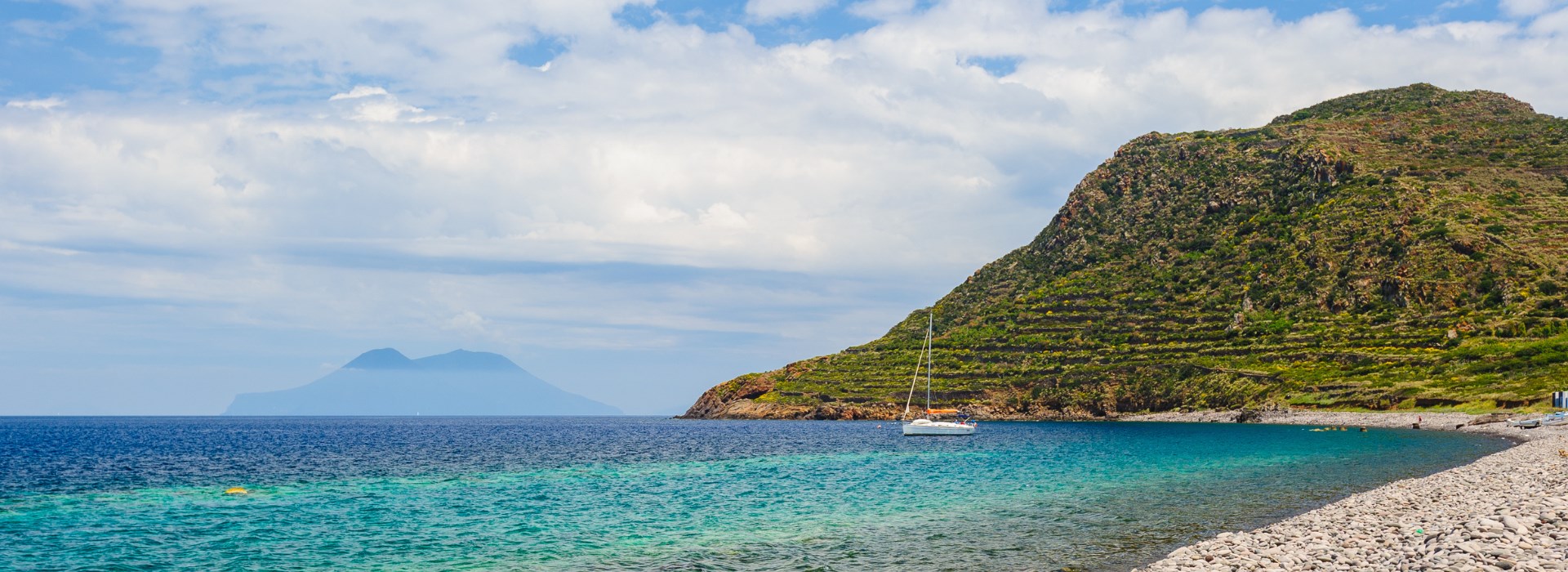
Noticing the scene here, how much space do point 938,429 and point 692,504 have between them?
81.2 metres

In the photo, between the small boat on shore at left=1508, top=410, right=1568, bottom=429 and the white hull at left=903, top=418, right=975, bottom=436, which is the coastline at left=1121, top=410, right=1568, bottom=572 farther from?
the white hull at left=903, top=418, right=975, bottom=436

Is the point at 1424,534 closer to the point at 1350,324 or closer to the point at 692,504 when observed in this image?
the point at 692,504

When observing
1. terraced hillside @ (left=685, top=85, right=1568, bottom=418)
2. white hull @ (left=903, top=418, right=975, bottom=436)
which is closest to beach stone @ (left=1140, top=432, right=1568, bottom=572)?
white hull @ (left=903, top=418, right=975, bottom=436)

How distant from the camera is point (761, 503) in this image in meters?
50.5

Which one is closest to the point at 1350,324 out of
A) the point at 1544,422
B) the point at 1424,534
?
the point at 1544,422

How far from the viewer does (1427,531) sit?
25422 millimetres

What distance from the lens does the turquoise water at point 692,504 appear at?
34.1 metres

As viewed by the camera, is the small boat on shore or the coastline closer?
the coastline

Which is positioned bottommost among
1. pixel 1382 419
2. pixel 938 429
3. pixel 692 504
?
pixel 1382 419

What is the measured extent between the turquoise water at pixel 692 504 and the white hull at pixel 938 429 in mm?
27568

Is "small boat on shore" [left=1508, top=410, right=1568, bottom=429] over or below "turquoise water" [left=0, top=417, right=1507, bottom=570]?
below

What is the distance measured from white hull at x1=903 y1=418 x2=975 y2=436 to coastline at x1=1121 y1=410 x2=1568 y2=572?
76735 millimetres

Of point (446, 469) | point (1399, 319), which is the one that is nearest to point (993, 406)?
point (1399, 319)

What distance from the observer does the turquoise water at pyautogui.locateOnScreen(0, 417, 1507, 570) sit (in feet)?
112
